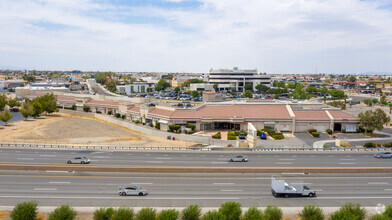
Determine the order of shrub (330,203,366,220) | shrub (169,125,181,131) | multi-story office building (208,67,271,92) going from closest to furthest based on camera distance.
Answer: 1. shrub (330,203,366,220)
2. shrub (169,125,181,131)
3. multi-story office building (208,67,271,92)

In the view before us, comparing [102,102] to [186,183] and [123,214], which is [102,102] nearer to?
[186,183]

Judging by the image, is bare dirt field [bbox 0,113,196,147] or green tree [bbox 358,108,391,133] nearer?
bare dirt field [bbox 0,113,196,147]

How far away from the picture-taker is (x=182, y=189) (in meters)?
33.4

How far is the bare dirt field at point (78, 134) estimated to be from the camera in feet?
206

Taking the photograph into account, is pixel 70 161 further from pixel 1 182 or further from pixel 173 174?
pixel 173 174

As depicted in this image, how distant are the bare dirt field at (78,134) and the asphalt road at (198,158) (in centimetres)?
1165

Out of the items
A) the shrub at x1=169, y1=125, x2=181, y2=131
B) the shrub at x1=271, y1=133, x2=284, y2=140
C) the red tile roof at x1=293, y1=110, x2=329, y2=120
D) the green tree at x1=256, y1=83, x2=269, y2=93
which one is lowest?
the shrub at x1=271, y1=133, x2=284, y2=140

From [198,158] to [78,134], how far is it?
38711 mm

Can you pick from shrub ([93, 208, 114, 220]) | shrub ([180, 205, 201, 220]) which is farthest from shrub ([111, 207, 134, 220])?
shrub ([180, 205, 201, 220])

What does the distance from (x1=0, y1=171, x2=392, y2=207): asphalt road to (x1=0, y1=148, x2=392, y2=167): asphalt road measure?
4840 millimetres

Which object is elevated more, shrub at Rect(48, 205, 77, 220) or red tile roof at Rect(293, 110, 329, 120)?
red tile roof at Rect(293, 110, 329, 120)

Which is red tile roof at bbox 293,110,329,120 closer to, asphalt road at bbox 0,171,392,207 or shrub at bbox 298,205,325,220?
asphalt road at bbox 0,171,392,207

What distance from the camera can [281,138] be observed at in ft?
211

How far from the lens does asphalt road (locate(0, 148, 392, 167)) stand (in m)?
43.2
